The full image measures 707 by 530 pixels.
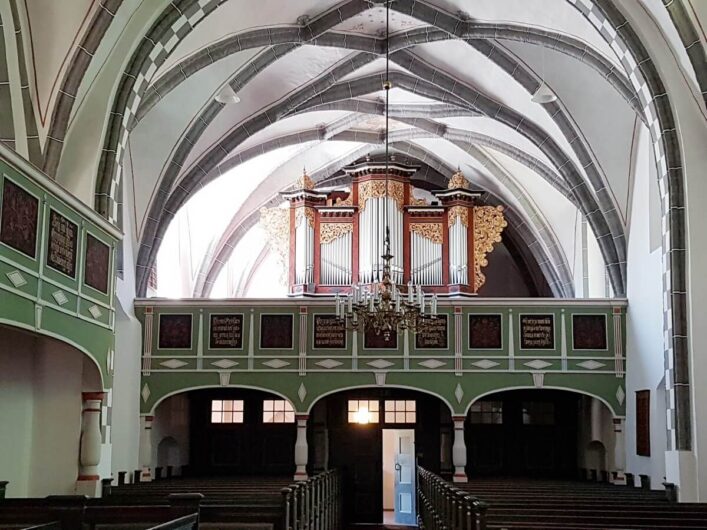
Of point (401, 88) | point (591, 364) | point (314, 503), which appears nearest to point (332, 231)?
point (401, 88)

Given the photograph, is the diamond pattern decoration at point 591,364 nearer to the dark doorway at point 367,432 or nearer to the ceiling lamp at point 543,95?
the dark doorway at point 367,432

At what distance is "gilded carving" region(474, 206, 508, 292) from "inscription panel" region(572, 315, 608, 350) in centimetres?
362

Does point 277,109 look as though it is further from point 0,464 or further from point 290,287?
point 0,464

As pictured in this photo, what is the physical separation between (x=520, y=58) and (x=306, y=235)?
22.0ft

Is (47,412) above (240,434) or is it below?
above

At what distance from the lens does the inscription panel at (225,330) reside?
19141 millimetres

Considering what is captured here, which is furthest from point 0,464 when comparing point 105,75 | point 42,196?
point 105,75

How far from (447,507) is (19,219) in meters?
6.02

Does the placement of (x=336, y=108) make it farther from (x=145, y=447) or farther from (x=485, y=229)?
(x=145, y=447)

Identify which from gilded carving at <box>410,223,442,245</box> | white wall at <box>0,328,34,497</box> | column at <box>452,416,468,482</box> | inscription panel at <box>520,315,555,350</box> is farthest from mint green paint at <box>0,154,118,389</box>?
gilded carving at <box>410,223,442,245</box>

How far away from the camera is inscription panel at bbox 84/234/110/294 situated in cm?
1212

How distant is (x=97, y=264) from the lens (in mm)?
12516

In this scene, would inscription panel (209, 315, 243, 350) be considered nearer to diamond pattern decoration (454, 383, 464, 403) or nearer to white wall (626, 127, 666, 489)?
diamond pattern decoration (454, 383, 464, 403)

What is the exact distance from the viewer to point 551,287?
24312mm
